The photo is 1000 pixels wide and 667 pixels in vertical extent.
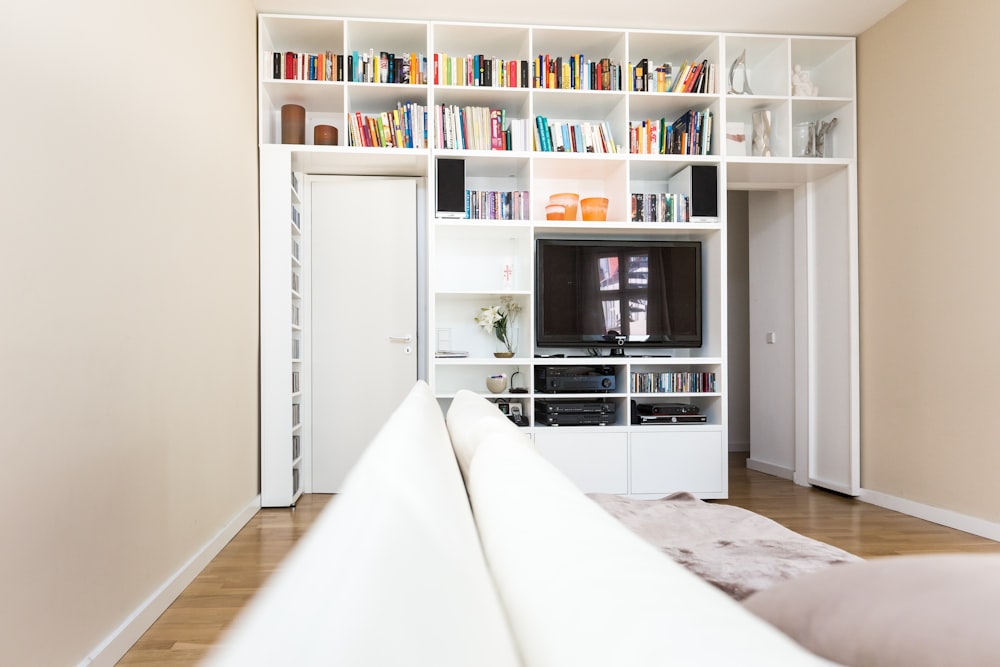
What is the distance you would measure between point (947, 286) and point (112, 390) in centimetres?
402

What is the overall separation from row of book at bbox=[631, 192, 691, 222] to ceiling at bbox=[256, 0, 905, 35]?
1.09 meters

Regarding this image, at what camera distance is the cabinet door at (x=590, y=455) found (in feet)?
13.6

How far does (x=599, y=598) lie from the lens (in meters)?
0.42

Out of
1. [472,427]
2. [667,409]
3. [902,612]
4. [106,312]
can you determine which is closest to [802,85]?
[667,409]

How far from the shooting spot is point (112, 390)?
2066mm

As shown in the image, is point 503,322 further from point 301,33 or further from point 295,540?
point 301,33

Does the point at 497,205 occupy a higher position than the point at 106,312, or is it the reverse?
the point at 497,205

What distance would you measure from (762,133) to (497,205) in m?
1.86

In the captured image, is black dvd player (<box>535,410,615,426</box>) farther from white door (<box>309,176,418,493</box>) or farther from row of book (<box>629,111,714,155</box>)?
row of book (<box>629,111,714,155</box>)

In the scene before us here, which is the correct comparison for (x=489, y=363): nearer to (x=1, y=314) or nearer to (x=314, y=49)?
(x=314, y=49)

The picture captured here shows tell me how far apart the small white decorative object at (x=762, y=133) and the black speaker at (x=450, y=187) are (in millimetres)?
1989

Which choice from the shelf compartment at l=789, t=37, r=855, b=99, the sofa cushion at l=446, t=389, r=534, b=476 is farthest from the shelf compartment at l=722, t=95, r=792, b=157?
the sofa cushion at l=446, t=389, r=534, b=476

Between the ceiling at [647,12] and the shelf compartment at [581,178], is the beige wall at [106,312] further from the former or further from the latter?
the shelf compartment at [581,178]

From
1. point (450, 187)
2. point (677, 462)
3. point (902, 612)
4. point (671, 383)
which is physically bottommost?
point (677, 462)
